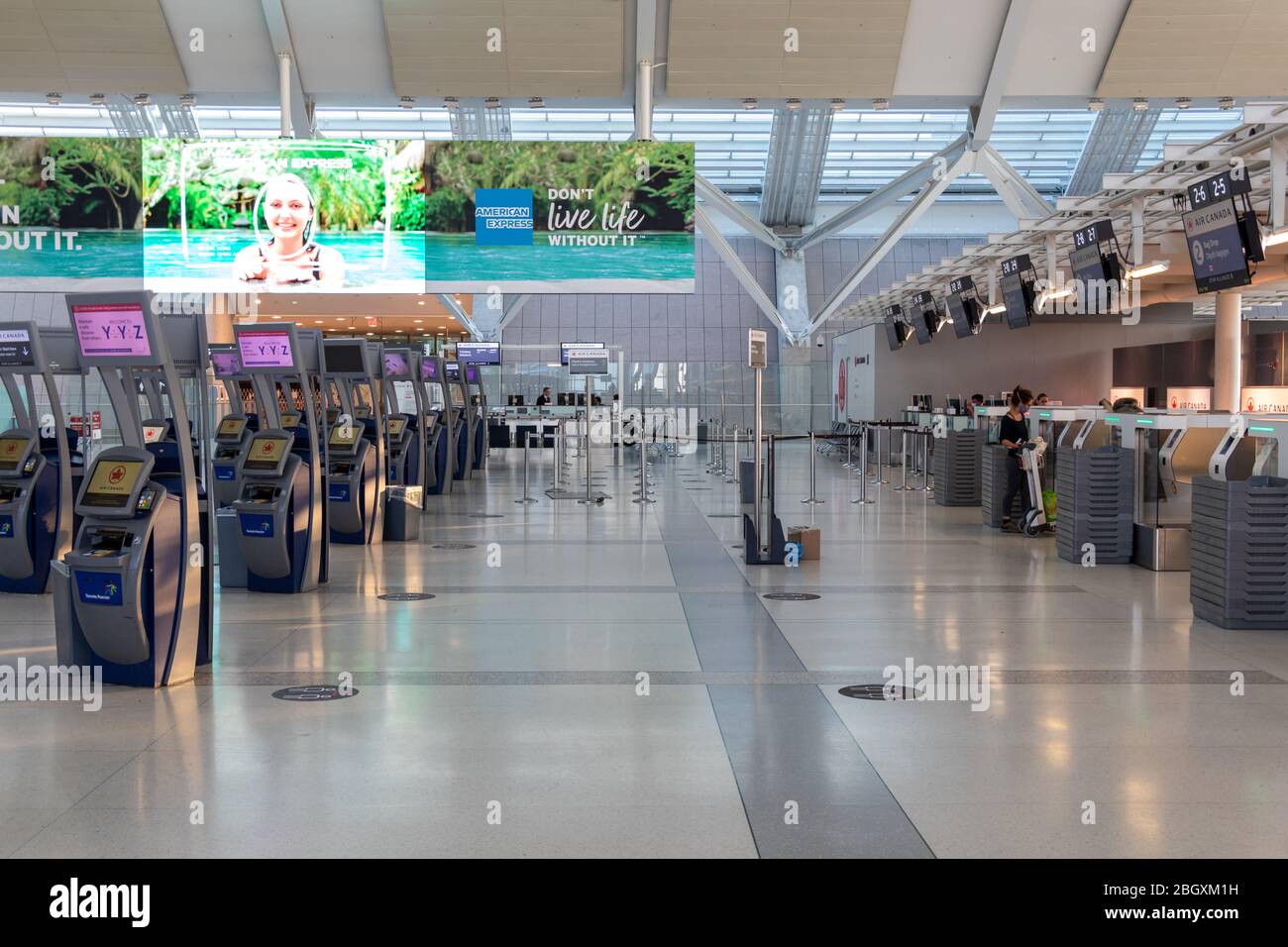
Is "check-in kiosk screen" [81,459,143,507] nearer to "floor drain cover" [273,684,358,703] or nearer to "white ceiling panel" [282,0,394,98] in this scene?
A: "floor drain cover" [273,684,358,703]

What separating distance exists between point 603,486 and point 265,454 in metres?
11.5

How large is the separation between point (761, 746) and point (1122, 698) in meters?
1.88

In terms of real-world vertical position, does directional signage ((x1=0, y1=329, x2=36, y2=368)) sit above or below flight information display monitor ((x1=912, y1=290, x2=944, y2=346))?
below

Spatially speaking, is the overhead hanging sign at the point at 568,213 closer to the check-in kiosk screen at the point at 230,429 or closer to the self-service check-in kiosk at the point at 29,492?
the check-in kiosk screen at the point at 230,429

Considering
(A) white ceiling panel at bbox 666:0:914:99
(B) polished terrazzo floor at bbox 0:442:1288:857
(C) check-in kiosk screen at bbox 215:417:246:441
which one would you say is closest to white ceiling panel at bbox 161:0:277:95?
(A) white ceiling panel at bbox 666:0:914:99

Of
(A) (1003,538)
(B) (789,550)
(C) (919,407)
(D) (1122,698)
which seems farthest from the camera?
(C) (919,407)

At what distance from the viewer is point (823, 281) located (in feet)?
146

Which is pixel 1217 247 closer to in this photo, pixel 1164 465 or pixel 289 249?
pixel 1164 465

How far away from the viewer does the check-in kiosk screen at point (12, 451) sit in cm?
952

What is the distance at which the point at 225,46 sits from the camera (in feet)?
66.2

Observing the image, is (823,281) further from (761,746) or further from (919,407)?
(761,746)

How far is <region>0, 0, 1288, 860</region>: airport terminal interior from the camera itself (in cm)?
463

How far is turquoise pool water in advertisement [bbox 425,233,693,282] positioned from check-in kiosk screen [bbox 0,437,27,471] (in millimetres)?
8453
